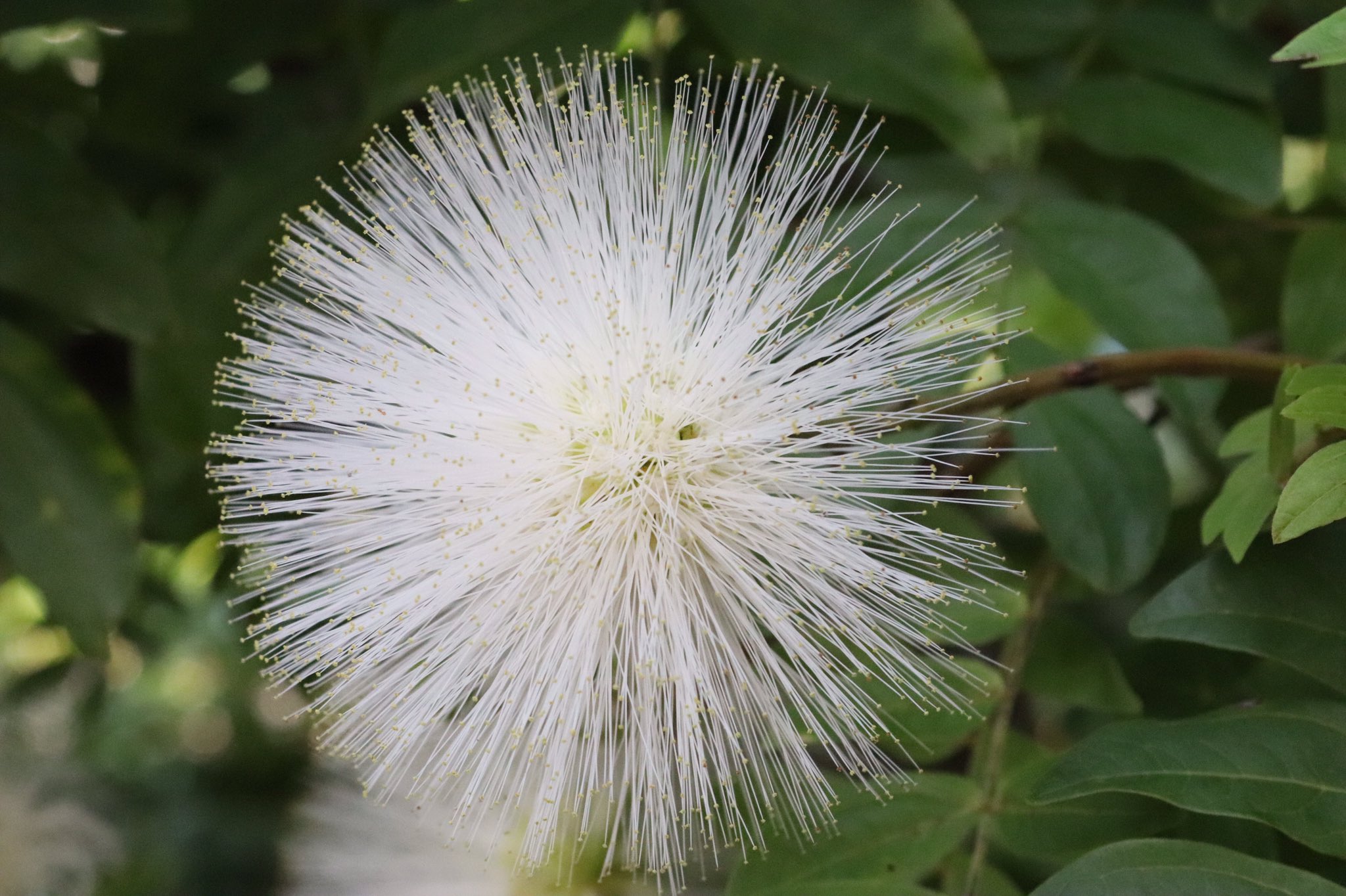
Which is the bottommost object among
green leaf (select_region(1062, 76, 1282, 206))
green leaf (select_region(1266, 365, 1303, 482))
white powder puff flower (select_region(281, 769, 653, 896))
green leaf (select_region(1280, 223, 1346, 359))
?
white powder puff flower (select_region(281, 769, 653, 896))

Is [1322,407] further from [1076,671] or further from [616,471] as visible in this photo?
[616,471]

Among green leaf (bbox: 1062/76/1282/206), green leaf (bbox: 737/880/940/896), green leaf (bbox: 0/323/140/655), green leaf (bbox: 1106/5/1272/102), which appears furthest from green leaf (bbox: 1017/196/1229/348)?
green leaf (bbox: 0/323/140/655)

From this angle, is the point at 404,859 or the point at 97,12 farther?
the point at 404,859

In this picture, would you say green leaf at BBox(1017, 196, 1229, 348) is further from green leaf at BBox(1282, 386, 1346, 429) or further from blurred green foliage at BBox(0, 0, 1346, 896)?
green leaf at BBox(1282, 386, 1346, 429)

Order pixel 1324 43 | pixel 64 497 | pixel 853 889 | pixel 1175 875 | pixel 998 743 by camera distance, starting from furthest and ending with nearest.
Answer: pixel 64 497 < pixel 998 743 < pixel 853 889 < pixel 1175 875 < pixel 1324 43

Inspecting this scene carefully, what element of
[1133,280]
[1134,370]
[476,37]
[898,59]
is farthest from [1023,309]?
[476,37]

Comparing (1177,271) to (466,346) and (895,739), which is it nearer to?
(895,739)
